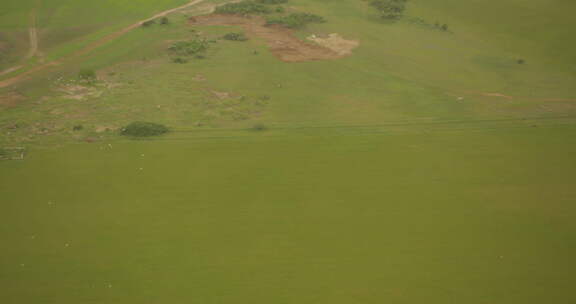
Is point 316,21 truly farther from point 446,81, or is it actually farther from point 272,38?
point 446,81

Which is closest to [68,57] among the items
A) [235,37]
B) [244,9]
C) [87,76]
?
[87,76]

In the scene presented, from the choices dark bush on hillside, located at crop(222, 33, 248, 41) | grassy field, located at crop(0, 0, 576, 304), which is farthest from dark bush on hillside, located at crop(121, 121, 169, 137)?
dark bush on hillside, located at crop(222, 33, 248, 41)

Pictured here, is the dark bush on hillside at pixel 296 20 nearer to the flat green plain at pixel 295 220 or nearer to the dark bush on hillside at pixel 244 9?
the dark bush on hillside at pixel 244 9

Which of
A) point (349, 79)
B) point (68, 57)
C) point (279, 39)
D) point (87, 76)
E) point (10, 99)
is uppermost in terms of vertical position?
point (279, 39)

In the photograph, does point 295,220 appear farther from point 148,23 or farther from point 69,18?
point 69,18

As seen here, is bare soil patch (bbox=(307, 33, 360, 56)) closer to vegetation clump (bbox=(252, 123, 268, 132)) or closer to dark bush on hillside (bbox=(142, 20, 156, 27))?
vegetation clump (bbox=(252, 123, 268, 132))

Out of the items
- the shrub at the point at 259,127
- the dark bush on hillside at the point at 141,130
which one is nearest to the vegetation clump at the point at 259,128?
the shrub at the point at 259,127
